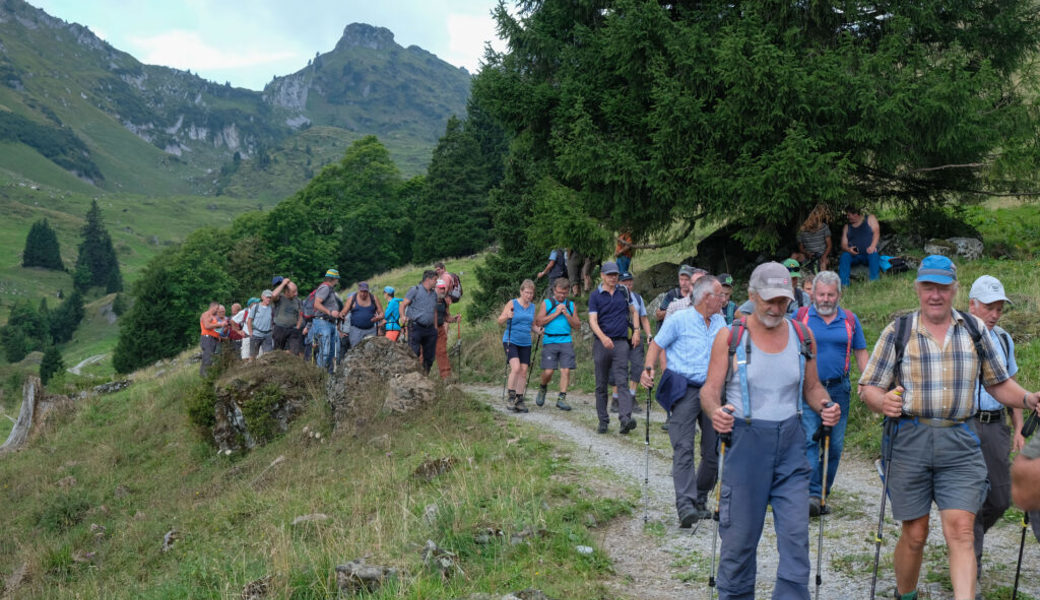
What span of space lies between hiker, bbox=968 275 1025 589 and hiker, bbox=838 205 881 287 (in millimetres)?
10997

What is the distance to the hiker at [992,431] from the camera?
5.26 metres

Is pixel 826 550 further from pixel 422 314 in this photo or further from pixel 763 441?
pixel 422 314

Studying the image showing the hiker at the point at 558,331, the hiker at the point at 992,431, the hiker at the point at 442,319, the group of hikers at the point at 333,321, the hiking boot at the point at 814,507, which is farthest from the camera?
the hiker at the point at 442,319

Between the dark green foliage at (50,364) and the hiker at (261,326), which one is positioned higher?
the hiker at (261,326)

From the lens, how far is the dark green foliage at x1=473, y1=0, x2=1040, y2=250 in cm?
1437

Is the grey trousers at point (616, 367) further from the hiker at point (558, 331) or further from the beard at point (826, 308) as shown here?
the beard at point (826, 308)

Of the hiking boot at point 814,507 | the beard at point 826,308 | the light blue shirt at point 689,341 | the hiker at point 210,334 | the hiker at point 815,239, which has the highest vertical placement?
the hiker at point 815,239

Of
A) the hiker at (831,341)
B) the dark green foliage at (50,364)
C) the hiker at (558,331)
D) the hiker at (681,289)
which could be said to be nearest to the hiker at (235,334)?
the hiker at (558,331)

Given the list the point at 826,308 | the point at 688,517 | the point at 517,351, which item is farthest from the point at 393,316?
the point at 826,308

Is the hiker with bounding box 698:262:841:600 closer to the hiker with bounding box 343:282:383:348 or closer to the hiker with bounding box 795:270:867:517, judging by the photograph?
the hiker with bounding box 795:270:867:517

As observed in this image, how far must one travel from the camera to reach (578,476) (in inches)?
351

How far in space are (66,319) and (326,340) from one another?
126285mm

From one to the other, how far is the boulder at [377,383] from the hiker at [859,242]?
333 inches

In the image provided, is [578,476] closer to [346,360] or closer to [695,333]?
[695,333]
